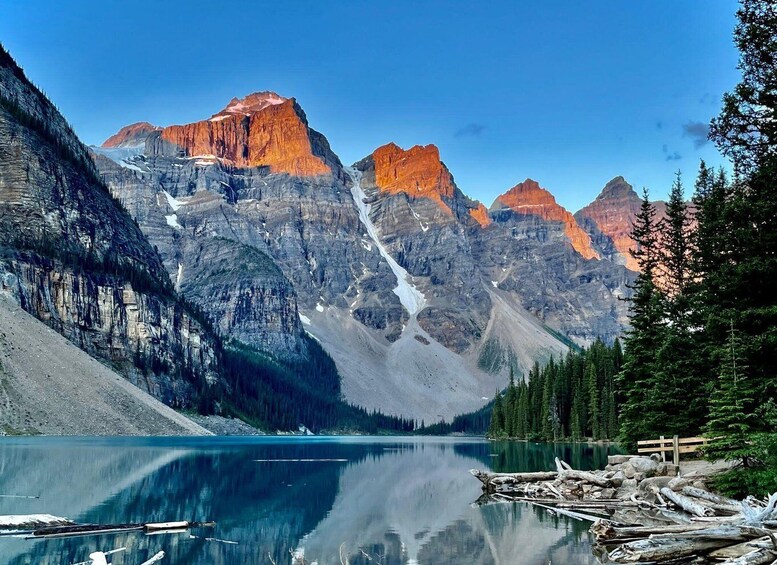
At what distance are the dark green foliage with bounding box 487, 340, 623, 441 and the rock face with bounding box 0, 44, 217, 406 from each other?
293 ft

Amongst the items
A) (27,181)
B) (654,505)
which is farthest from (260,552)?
(27,181)

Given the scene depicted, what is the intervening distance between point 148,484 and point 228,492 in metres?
5.77

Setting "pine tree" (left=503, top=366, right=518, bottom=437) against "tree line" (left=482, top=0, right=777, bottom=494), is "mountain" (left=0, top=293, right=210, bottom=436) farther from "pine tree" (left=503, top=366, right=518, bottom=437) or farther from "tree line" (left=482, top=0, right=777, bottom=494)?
"tree line" (left=482, top=0, right=777, bottom=494)

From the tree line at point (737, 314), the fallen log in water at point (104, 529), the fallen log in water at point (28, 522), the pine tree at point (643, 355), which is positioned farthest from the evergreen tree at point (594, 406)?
the fallen log in water at point (28, 522)

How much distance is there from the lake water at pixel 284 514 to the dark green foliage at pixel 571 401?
4343cm

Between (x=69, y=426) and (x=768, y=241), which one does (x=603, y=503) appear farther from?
(x=69, y=426)

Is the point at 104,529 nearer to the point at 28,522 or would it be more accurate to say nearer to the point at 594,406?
the point at 28,522

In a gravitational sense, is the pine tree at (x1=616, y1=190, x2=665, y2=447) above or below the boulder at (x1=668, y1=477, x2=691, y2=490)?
above

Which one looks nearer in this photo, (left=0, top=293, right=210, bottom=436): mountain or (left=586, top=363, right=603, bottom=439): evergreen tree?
(left=0, top=293, right=210, bottom=436): mountain

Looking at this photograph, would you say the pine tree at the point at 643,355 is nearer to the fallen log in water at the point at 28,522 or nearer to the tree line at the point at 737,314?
the tree line at the point at 737,314

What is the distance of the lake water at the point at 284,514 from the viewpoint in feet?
80.7

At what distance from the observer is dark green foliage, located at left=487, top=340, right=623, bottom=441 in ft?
340

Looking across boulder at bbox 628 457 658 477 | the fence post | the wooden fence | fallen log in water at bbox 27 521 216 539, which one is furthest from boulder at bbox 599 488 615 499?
fallen log in water at bbox 27 521 216 539

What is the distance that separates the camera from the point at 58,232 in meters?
174
